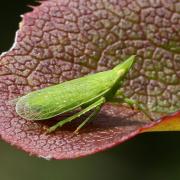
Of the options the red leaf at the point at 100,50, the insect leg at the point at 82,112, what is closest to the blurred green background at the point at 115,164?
the red leaf at the point at 100,50

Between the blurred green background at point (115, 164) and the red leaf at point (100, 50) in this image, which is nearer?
the red leaf at point (100, 50)

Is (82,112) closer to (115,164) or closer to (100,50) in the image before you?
(100,50)

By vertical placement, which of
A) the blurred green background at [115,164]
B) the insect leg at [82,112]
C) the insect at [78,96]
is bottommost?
the blurred green background at [115,164]

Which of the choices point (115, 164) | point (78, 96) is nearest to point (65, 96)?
point (78, 96)

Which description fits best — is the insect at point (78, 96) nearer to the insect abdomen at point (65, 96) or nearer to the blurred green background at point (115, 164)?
the insect abdomen at point (65, 96)

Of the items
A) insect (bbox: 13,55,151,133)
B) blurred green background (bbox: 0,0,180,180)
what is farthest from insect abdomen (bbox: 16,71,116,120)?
blurred green background (bbox: 0,0,180,180)

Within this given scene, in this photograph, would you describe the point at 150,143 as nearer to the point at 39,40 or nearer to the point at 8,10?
the point at 8,10

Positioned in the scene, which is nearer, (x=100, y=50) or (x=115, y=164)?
(x=100, y=50)
